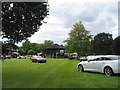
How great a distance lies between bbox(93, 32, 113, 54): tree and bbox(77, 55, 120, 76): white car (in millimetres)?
67279

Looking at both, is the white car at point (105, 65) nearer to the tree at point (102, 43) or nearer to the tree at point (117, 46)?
the tree at point (117, 46)

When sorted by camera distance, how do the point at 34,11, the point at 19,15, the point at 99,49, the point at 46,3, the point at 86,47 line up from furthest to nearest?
the point at 99,49 → the point at 86,47 → the point at 46,3 → the point at 34,11 → the point at 19,15

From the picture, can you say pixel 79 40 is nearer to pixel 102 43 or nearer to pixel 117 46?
pixel 117 46

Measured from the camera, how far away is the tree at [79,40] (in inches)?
1963

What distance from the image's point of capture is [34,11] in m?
12.1

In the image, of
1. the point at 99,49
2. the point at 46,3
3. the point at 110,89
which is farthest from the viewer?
the point at 99,49

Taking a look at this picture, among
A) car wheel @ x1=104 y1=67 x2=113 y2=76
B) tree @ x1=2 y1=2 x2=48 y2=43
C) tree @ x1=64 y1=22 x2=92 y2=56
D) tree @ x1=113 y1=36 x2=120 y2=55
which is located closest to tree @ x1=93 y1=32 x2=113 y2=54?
tree @ x1=64 y1=22 x2=92 y2=56

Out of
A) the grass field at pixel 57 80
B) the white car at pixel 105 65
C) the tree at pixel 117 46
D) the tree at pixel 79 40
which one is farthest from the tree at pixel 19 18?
the tree at pixel 79 40

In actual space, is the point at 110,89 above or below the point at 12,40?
below

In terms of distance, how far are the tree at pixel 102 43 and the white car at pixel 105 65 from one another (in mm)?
67279

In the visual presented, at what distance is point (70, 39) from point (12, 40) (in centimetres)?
4044

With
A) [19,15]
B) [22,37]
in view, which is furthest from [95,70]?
[19,15]

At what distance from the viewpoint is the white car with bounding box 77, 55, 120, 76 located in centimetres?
1143

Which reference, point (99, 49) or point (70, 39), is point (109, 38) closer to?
point (99, 49)
